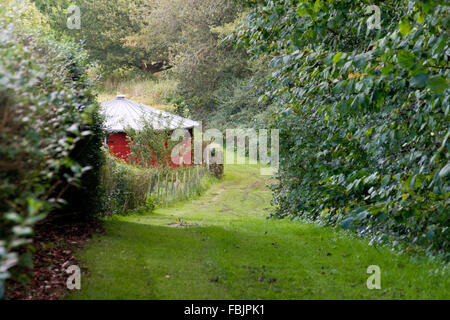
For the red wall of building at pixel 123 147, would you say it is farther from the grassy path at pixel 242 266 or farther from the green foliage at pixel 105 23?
the green foliage at pixel 105 23

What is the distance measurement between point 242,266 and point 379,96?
2621 millimetres

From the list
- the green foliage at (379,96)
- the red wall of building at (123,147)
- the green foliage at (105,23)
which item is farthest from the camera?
the green foliage at (105,23)

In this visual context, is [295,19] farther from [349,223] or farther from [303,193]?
[303,193]

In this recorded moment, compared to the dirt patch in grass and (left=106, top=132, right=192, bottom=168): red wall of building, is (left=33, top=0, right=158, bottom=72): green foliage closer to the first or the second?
(left=106, top=132, right=192, bottom=168): red wall of building

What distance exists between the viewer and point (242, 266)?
17.7 ft

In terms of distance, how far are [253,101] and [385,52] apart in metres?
23.0

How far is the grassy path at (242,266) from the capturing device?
4387 millimetres

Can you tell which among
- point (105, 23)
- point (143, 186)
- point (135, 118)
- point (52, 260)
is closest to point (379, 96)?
point (52, 260)

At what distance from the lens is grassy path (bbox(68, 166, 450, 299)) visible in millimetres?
4387

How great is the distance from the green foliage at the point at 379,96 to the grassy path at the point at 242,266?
46 centimetres

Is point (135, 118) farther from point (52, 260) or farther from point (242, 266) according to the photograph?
point (242, 266)

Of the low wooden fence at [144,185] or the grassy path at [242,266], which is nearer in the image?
the grassy path at [242,266]

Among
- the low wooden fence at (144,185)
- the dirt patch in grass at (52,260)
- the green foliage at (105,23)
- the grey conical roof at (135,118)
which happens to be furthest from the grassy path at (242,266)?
the green foliage at (105,23)

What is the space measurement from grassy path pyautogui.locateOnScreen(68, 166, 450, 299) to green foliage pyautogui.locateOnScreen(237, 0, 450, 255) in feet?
1.50
